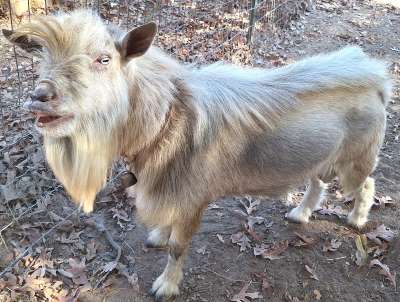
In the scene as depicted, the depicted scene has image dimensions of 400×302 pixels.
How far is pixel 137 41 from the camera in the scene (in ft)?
7.85

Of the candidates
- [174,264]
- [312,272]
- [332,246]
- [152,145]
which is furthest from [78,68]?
[332,246]

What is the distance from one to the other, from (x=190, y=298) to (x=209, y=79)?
177 centimetres

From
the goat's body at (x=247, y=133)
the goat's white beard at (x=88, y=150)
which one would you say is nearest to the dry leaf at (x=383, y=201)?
the goat's body at (x=247, y=133)

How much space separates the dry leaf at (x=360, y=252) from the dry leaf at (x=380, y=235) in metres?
0.10

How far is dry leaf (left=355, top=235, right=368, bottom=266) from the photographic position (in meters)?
4.03

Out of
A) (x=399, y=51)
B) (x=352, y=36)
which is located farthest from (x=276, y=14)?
(x=399, y=51)

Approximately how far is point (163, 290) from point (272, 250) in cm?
108

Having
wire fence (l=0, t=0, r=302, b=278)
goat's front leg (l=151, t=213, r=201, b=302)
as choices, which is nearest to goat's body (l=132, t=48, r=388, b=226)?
goat's front leg (l=151, t=213, r=201, b=302)

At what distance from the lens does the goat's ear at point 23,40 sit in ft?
7.86

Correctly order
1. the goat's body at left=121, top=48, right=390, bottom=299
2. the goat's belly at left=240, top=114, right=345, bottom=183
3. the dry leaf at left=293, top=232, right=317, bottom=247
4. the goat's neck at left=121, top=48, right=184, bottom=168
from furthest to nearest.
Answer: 1. the dry leaf at left=293, top=232, right=317, bottom=247
2. the goat's belly at left=240, top=114, right=345, bottom=183
3. the goat's body at left=121, top=48, right=390, bottom=299
4. the goat's neck at left=121, top=48, right=184, bottom=168

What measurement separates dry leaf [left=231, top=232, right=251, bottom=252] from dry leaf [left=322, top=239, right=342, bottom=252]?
2.27 ft

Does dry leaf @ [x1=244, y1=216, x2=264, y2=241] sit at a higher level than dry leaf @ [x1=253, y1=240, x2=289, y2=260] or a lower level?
higher

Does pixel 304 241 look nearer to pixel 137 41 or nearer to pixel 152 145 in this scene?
pixel 152 145

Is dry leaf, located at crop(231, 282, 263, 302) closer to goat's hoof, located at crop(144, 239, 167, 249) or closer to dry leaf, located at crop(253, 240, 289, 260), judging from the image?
dry leaf, located at crop(253, 240, 289, 260)
